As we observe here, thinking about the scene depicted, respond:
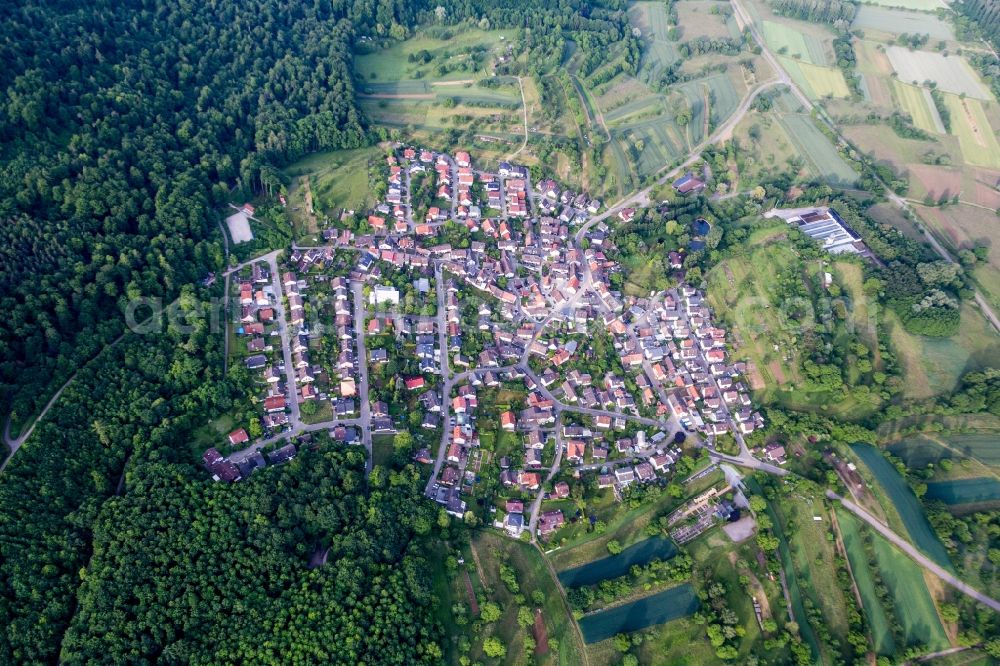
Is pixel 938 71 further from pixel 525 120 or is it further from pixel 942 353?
pixel 525 120

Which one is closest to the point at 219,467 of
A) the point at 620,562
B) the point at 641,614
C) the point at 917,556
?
the point at 620,562

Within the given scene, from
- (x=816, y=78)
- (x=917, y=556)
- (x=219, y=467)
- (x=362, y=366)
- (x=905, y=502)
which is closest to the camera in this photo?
(x=917, y=556)

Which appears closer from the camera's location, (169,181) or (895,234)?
(169,181)

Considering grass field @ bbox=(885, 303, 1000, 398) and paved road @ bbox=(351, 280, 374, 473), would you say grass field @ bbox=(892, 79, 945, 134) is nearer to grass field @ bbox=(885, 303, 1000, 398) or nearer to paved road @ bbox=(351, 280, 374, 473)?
grass field @ bbox=(885, 303, 1000, 398)

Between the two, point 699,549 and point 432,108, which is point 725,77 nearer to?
point 432,108

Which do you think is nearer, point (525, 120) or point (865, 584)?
point (865, 584)

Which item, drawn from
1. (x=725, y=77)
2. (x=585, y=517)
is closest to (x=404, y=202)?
(x=585, y=517)

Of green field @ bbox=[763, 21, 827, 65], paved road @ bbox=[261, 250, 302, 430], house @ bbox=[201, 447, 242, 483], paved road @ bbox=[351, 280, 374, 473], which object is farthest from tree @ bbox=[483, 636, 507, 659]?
green field @ bbox=[763, 21, 827, 65]
